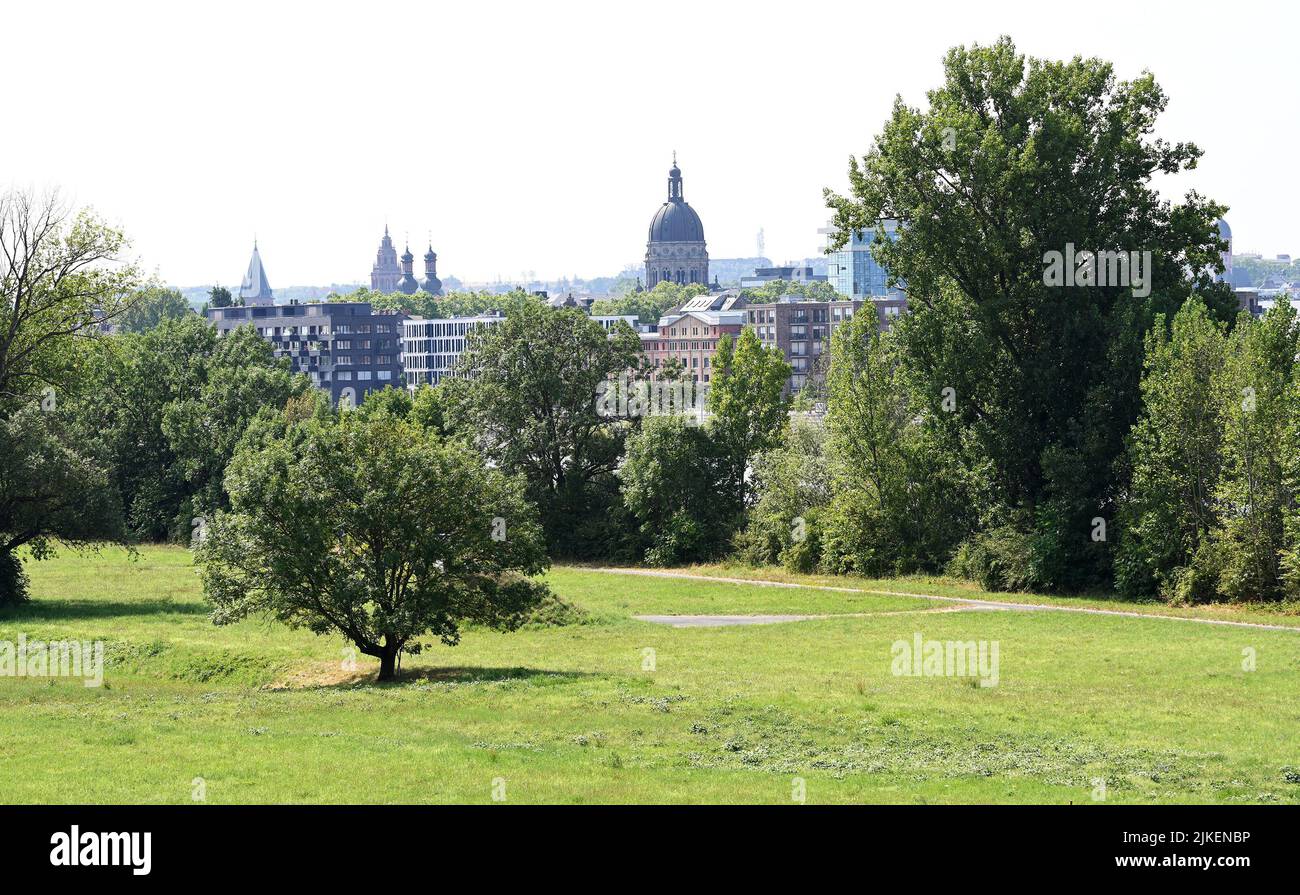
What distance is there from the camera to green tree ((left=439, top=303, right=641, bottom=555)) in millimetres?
90688

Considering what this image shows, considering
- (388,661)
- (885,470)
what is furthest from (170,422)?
(388,661)

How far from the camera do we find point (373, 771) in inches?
1080

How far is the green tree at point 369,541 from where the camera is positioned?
41.4 meters

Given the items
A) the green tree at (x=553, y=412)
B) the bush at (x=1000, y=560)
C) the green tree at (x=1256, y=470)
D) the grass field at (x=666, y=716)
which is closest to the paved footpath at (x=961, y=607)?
the grass field at (x=666, y=716)

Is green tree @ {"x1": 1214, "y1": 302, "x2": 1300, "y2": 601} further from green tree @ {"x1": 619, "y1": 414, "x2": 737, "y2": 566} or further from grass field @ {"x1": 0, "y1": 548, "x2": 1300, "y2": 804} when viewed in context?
green tree @ {"x1": 619, "y1": 414, "x2": 737, "y2": 566}

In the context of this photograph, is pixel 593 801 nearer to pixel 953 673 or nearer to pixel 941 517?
pixel 953 673

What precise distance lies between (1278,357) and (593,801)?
44276 millimetres

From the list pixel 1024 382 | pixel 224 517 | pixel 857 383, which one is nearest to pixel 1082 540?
pixel 1024 382

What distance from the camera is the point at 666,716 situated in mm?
34281

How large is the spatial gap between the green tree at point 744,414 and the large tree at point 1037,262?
17786 mm

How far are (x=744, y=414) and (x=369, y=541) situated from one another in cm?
4569

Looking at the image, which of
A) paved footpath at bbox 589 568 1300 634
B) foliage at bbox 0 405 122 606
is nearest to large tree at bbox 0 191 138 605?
foliage at bbox 0 405 122 606

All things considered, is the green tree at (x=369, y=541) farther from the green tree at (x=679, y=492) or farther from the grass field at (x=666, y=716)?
the green tree at (x=679, y=492)
